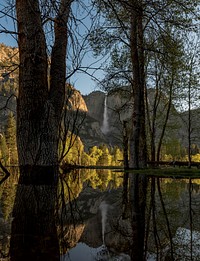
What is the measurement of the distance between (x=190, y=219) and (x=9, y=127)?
51153mm

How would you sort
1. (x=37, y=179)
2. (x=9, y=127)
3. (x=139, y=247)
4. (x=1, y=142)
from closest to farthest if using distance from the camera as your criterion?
(x=139, y=247) → (x=37, y=179) → (x=1, y=142) → (x=9, y=127)

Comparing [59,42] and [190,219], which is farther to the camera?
[59,42]

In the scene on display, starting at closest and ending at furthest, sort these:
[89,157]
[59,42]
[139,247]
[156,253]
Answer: [156,253], [139,247], [59,42], [89,157]

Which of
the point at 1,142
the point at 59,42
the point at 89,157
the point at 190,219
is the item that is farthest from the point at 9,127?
the point at 190,219

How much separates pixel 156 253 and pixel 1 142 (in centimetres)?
4857

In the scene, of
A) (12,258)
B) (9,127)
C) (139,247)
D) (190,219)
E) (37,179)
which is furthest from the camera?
(9,127)

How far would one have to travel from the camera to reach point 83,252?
4.94 feet

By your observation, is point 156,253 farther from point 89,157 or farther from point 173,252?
point 89,157

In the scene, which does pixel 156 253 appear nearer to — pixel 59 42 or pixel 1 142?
pixel 59 42

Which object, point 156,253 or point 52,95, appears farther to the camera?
point 52,95

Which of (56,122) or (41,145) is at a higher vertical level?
(56,122)

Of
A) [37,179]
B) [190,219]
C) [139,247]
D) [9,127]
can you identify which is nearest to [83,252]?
[139,247]

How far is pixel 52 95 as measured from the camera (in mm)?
5207

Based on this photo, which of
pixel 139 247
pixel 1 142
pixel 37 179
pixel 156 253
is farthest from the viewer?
pixel 1 142
